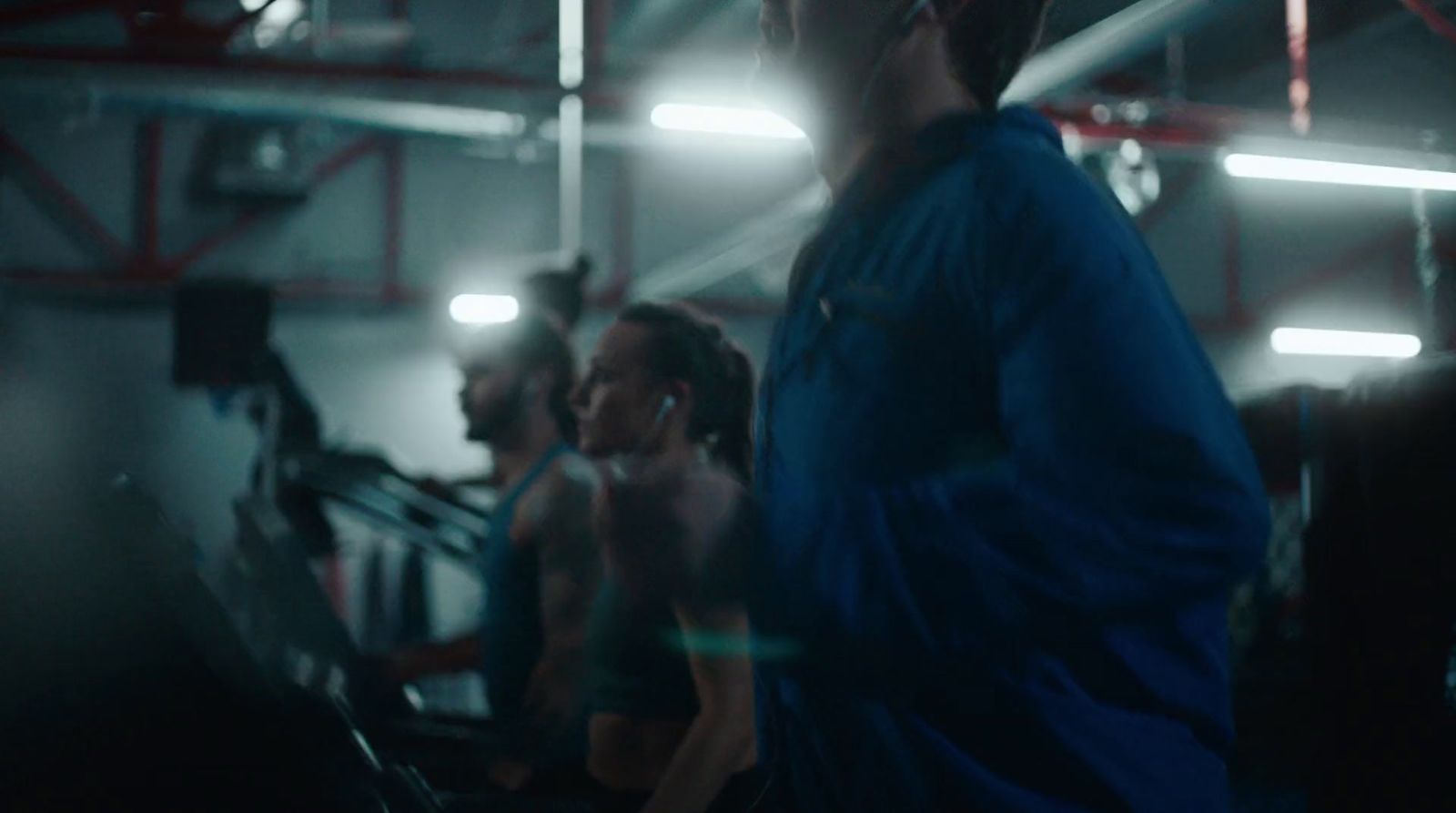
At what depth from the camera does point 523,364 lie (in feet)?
9.77

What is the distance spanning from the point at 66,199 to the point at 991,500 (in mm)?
10223

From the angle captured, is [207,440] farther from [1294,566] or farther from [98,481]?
[98,481]

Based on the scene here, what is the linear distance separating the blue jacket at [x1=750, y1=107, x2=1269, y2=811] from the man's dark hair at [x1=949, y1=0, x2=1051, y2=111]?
0.09 meters

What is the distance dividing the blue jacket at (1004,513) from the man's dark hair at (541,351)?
6.73 ft

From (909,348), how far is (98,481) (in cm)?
69

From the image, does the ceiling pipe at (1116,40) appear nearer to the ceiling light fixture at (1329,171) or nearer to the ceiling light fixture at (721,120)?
the ceiling light fixture at (721,120)

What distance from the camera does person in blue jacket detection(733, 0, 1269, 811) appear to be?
2.52 feet

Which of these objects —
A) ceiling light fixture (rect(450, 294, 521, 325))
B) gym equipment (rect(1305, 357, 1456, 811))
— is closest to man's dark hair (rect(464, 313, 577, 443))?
gym equipment (rect(1305, 357, 1456, 811))

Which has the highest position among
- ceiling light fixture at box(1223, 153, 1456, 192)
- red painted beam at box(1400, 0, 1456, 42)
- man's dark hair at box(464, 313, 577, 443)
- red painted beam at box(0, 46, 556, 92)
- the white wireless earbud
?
red painted beam at box(1400, 0, 1456, 42)

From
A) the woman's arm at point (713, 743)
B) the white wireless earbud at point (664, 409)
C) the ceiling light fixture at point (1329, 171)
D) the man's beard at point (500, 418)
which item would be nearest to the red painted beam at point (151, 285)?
the ceiling light fixture at point (1329, 171)

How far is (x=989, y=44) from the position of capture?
1026 mm

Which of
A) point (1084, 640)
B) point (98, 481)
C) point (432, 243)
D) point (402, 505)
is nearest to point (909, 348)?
point (1084, 640)

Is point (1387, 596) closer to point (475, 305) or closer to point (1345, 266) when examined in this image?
point (475, 305)

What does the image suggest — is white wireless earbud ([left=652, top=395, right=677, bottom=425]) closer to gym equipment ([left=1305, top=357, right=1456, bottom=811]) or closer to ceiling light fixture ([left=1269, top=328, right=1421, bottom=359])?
gym equipment ([left=1305, top=357, right=1456, bottom=811])
